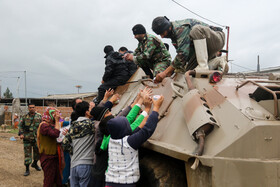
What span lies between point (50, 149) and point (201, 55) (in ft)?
11.0

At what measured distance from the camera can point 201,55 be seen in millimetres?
4172

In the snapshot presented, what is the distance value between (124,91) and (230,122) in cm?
369

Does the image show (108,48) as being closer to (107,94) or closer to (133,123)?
(107,94)

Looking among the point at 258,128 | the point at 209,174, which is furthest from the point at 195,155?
the point at 258,128

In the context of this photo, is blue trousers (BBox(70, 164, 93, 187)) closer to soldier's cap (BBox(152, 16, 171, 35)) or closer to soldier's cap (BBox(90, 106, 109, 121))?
soldier's cap (BBox(90, 106, 109, 121))

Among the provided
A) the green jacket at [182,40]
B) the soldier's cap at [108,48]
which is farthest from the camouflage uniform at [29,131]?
the green jacket at [182,40]

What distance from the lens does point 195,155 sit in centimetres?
263

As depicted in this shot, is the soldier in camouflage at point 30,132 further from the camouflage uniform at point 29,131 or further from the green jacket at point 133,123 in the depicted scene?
the green jacket at point 133,123

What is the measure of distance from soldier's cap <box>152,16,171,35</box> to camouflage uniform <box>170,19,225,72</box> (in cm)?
13

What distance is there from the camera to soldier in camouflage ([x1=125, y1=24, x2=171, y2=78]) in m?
5.50

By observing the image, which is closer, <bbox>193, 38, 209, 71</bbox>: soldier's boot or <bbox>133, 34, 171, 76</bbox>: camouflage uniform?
<bbox>193, 38, 209, 71</bbox>: soldier's boot

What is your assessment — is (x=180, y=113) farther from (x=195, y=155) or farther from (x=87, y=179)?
(x=87, y=179)

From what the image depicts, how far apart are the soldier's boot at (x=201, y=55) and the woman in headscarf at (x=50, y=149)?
9.37 ft

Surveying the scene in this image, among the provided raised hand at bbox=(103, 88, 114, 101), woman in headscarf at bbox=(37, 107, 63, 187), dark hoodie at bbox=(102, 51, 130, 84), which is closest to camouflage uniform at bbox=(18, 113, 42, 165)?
woman in headscarf at bbox=(37, 107, 63, 187)
